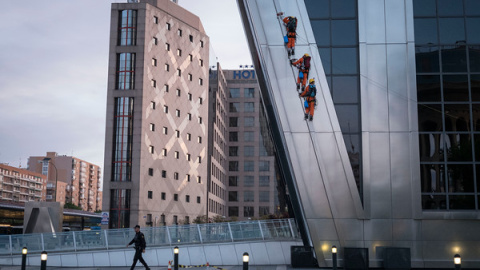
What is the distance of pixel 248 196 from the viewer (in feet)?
395

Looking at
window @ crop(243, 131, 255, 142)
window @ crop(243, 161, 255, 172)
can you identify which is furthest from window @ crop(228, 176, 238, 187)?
window @ crop(243, 131, 255, 142)

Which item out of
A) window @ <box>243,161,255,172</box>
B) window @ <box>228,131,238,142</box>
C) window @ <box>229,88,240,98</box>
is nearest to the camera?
window @ <box>243,161,255,172</box>

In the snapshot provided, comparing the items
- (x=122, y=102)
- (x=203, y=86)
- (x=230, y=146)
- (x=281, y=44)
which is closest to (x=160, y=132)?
(x=122, y=102)

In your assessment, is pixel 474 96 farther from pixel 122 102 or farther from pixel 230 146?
pixel 230 146

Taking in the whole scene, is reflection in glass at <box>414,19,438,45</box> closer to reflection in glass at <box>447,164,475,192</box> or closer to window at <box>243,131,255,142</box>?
reflection in glass at <box>447,164,475,192</box>

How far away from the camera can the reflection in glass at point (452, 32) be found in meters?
23.1

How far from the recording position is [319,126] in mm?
22609

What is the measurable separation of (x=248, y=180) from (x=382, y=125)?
99743mm

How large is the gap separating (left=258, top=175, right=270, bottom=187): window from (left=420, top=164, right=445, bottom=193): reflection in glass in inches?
3858

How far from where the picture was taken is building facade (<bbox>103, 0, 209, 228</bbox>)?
243 ft

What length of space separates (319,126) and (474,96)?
279 inches

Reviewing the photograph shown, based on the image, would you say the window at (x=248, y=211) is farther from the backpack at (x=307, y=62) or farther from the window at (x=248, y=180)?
the backpack at (x=307, y=62)

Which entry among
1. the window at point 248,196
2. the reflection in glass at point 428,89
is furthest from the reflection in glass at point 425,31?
the window at point 248,196

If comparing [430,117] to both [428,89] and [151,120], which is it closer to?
[428,89]
